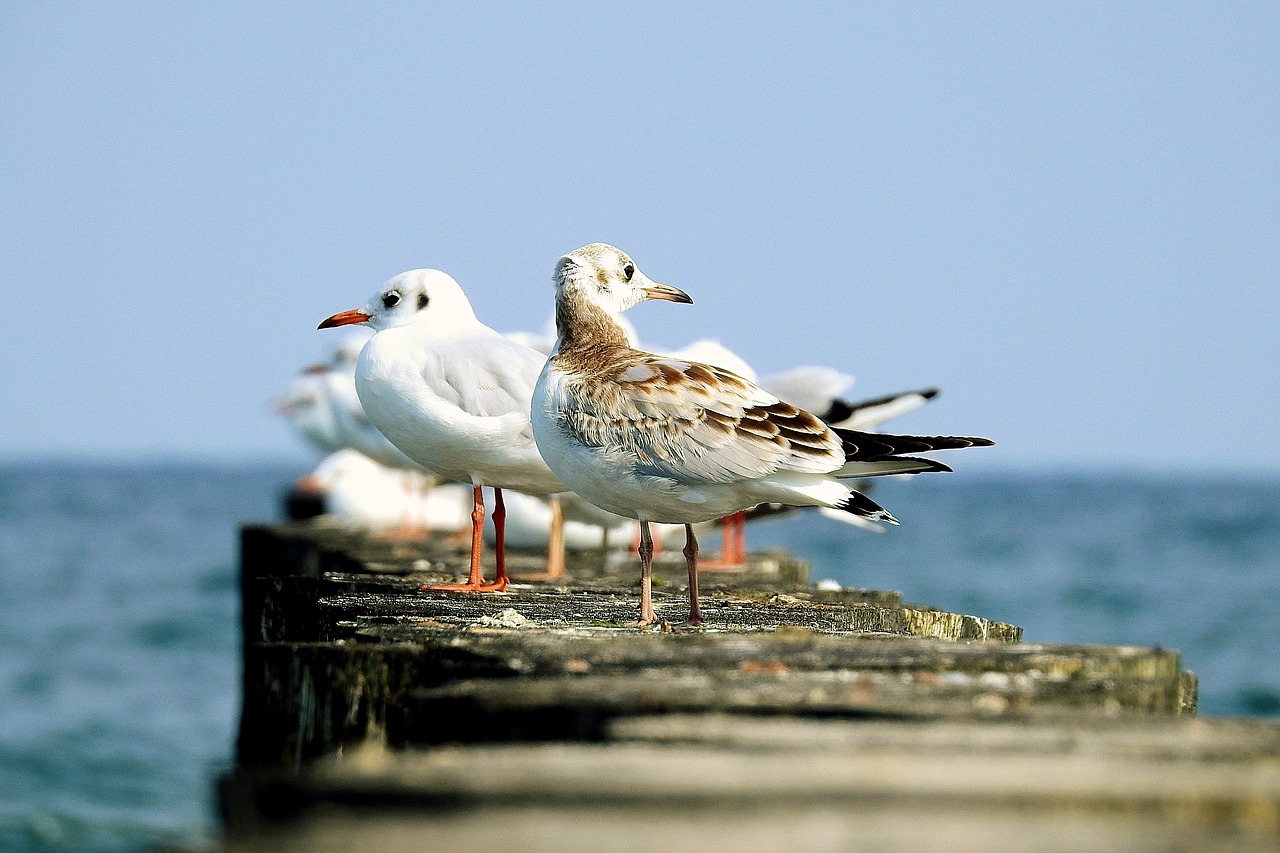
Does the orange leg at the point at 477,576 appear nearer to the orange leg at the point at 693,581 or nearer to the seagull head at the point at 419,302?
the seagull head at the point at 419,302

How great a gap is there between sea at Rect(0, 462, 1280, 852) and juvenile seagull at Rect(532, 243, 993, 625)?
135 centimetres

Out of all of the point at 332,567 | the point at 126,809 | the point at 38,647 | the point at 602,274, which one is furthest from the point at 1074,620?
the point at 602,274

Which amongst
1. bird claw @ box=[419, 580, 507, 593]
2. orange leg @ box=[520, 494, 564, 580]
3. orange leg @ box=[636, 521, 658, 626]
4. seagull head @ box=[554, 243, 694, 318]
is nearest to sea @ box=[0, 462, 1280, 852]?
bird claw @ box=[419, 580, 507, 593]

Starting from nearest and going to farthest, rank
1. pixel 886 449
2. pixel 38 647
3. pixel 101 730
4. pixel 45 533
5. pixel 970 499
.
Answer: pixel 886 449 < pixel 101 730 < pixel 38 647 < pixel 45 533 < pixel 970 499

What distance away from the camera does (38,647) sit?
65.6 feet

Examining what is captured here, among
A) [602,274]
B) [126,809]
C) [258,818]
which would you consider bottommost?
[126,809]

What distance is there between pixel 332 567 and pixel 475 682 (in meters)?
5.43

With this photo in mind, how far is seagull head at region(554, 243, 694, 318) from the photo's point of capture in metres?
5.51

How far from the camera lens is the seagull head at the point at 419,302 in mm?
6578

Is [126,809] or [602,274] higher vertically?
[602,274]

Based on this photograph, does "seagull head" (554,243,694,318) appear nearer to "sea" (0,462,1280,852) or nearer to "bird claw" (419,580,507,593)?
"bird claw" (419,580,507,593)

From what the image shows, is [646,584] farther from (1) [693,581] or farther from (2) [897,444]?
(2) [897,444]

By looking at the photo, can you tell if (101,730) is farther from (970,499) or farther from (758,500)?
(970,499)

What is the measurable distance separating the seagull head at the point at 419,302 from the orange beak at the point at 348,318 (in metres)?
0.02
